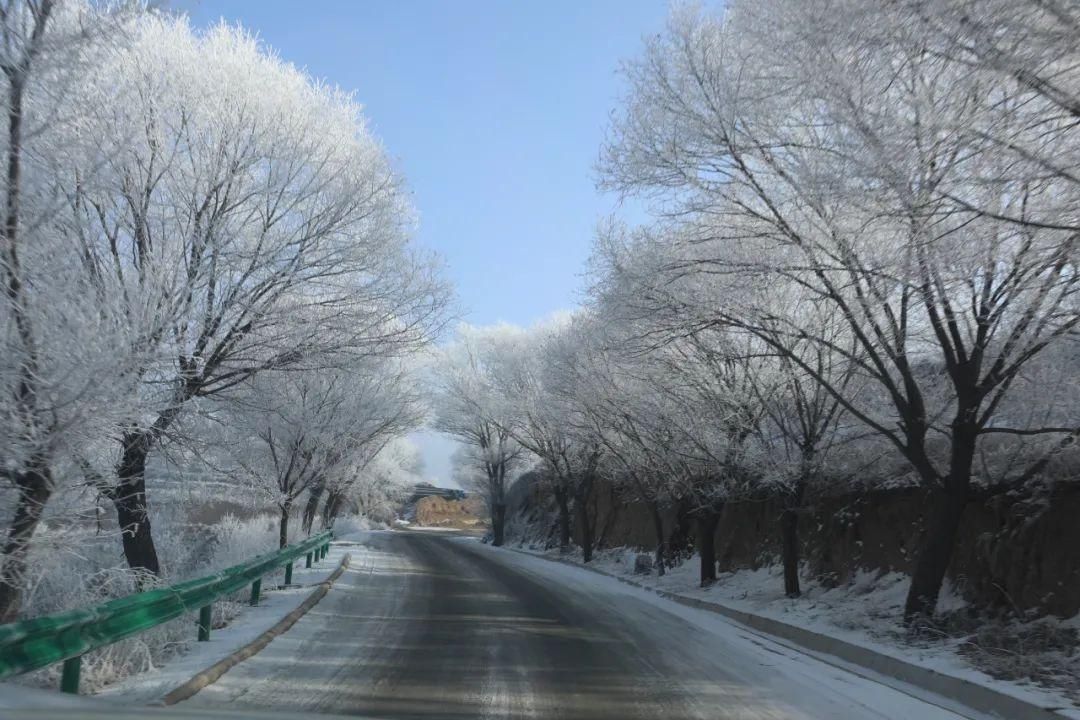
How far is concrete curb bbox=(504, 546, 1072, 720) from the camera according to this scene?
25.3 ft

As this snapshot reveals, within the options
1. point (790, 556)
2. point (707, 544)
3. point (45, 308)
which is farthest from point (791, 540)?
point (45, 308)

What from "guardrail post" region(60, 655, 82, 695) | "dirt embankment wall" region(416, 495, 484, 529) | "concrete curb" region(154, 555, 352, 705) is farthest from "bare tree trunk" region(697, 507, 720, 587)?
"dirt embankment wall" region(416, 495, 484, 529)

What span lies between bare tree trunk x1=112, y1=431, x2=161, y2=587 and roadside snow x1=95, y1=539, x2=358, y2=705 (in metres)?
1.38

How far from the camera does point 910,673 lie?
31.8ft

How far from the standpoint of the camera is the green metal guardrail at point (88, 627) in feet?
18.5

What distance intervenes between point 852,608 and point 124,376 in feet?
37.4

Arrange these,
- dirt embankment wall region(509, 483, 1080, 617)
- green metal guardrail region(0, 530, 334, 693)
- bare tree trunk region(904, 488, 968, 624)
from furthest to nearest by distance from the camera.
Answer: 1. bare tree trunk region(904, 488, 968, 624)
2. dirt embankment wall region(509, 483, 1080, 617)
3. green metal guardrail region(0, 530, 334, 693)

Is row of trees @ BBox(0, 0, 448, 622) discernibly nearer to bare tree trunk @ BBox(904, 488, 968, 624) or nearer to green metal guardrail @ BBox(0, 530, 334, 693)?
green metal guardrail @ BBox(0, 530, 334, 693)

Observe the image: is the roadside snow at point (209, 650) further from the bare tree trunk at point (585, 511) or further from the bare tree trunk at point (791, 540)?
the bare tree trunk at point (585, 511)

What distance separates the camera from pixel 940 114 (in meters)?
8.92

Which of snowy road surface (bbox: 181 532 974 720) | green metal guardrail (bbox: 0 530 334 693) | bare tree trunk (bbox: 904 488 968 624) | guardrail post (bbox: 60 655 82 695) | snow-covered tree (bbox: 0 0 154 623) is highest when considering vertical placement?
snow-covered tree (bbox: 0 0 154 623)

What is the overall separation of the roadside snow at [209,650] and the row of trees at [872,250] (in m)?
6.49

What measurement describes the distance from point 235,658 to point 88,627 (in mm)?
2566

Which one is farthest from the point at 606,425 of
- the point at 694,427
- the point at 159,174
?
the point at 159,174
